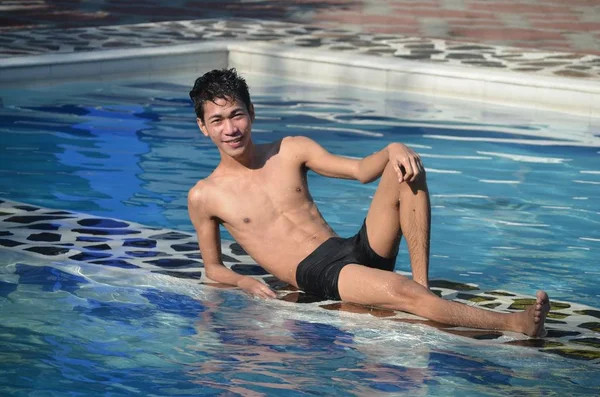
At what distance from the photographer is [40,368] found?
4.78 metres

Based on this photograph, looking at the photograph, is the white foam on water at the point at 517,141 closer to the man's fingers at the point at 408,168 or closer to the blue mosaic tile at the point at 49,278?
the blue mosaic tile at the point at 49,278

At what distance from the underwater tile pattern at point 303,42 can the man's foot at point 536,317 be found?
6.63 m

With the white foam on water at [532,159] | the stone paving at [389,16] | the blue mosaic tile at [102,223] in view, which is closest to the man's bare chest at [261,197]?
the blue mosaic tile at [102,223]

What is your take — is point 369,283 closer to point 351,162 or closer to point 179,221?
point 351,162

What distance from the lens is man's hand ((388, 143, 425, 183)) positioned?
4.86 m

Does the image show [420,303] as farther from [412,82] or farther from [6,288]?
[412,82]

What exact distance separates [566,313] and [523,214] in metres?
2.22

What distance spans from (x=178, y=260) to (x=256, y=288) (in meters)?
0.85

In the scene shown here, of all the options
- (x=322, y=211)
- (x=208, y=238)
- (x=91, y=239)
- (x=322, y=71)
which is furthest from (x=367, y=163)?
(x=322, y=71)

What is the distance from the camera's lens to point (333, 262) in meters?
5.35

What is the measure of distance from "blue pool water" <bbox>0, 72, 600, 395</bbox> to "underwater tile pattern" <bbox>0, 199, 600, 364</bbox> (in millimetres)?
112

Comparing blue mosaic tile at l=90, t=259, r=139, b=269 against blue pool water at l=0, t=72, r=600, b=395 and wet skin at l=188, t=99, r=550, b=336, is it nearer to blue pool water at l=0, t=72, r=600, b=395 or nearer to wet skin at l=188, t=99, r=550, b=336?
blue pool water at l=0, t=72, r=600, b=395

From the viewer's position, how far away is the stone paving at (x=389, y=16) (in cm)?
1446

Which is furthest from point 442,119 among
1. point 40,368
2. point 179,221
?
point 40,368
